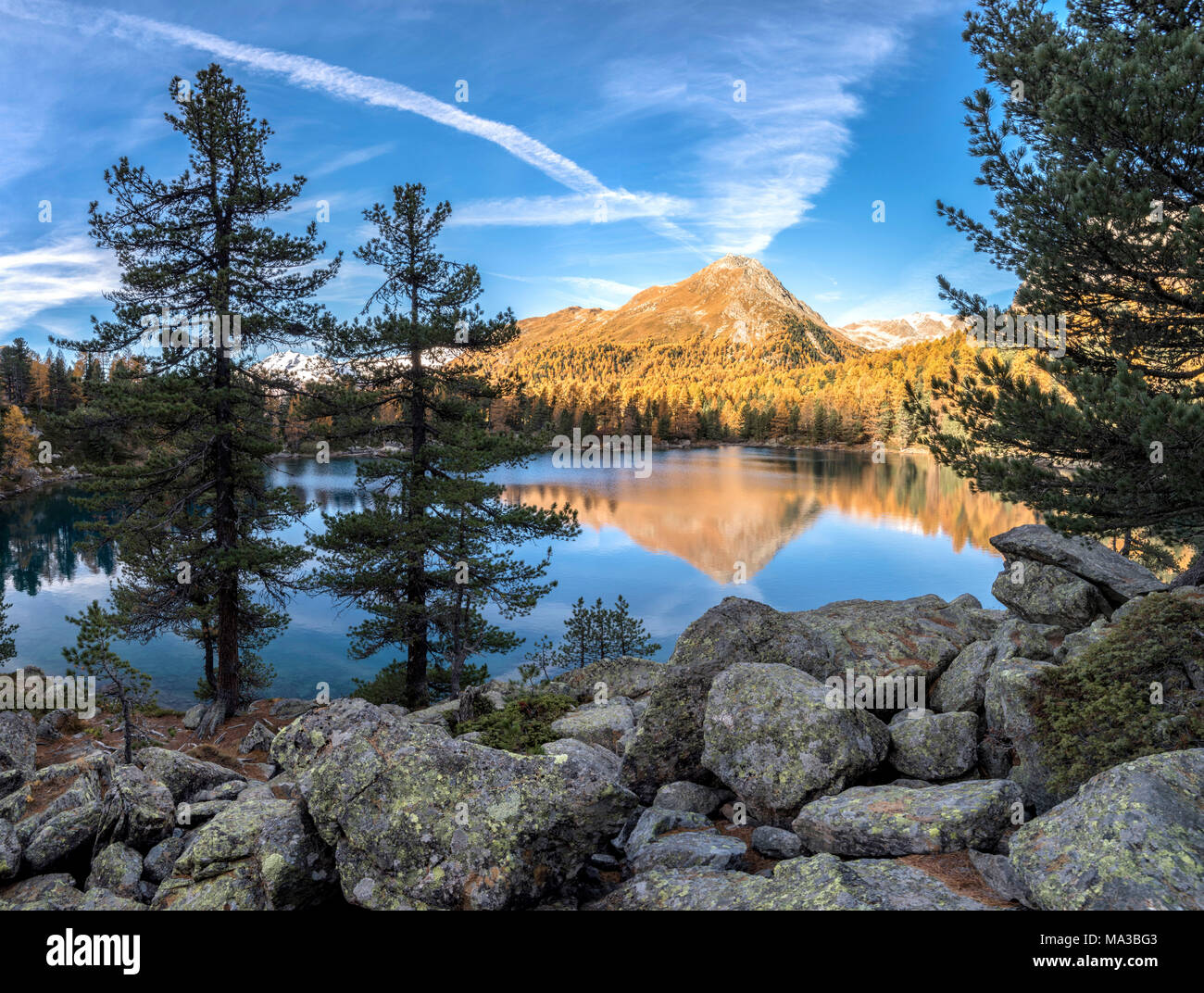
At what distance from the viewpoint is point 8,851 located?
19.8 ft

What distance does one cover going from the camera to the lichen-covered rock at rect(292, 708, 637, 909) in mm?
5031

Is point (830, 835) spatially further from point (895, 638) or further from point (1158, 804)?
point (895, 638)

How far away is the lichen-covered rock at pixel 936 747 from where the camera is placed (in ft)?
23.1

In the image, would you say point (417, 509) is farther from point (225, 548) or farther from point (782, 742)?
point (782, 742)

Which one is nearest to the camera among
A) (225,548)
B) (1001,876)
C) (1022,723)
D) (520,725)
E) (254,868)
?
(1001,876)

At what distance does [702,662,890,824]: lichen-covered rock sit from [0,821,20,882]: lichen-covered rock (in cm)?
710

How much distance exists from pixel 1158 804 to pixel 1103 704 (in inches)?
69.7

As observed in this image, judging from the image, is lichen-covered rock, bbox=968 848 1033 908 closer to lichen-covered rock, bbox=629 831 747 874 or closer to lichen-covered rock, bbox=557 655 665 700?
lichen-covered rock, bbox=629 831 747 874

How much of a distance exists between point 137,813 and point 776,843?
6.85 meters

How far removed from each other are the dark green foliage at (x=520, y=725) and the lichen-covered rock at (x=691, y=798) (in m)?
1.67

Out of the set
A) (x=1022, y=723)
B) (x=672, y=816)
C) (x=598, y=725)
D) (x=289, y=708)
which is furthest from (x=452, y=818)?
(x=289, y=708)
